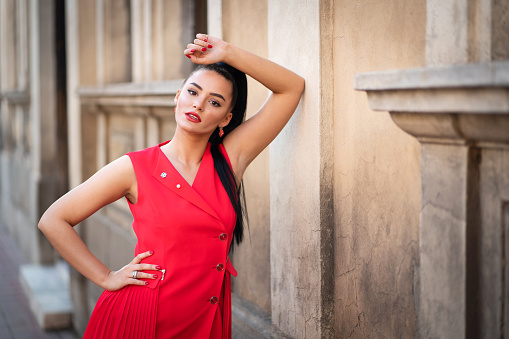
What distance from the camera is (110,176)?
8.36 feet

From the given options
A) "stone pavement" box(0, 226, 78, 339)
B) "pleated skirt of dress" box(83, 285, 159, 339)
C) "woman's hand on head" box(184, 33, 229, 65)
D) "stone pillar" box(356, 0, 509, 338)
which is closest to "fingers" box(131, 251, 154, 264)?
"pleated skirt of dress" box(83, 285, 159, 339)

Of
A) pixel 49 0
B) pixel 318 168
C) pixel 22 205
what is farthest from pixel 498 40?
pixel 22 205

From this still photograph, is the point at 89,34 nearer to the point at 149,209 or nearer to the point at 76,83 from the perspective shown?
the point at 76,83

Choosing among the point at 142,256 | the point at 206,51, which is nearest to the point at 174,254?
the point at 142,256

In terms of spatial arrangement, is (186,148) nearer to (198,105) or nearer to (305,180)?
(198,105)

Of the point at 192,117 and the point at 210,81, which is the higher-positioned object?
the point at 210,81

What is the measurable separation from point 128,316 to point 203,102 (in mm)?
910

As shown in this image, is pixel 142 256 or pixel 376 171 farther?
pixel 142 256

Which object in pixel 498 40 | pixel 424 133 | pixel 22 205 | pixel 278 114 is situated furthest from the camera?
pixel 22 205

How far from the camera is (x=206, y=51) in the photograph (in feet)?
8.30

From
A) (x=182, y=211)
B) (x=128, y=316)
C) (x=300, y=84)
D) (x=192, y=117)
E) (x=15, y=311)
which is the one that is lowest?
(x=15, y=311)

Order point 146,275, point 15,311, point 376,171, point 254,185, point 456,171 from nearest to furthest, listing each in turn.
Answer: point 456,171
point 376,171
point 146,275
point 254,185
point 15,311

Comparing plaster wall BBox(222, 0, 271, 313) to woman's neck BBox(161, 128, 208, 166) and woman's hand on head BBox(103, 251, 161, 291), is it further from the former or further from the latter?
woman's hand on head BBox(103, 251, 161, 291)

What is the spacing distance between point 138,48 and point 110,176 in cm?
313
